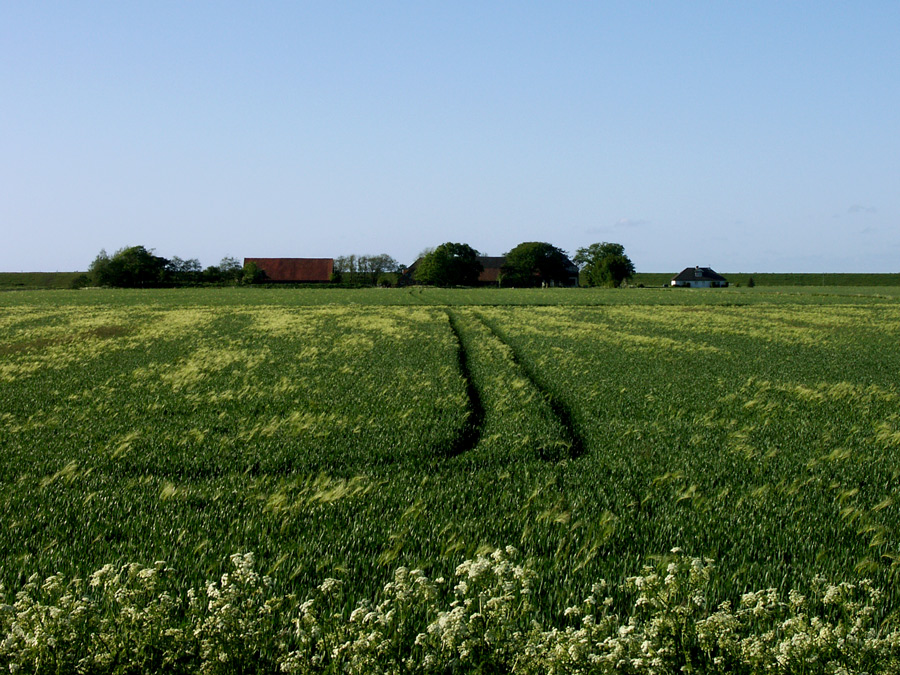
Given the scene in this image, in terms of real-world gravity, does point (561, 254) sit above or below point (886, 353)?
above

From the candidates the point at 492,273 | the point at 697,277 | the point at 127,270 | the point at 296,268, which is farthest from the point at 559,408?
the point at 697,277

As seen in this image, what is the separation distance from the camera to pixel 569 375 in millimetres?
15938

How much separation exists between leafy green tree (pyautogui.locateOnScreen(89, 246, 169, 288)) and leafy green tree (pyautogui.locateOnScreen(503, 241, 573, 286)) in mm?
74601

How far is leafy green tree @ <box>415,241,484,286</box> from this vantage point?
13075 centimetres

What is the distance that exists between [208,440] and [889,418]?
11.5 m

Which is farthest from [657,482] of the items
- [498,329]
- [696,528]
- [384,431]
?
[498,329]

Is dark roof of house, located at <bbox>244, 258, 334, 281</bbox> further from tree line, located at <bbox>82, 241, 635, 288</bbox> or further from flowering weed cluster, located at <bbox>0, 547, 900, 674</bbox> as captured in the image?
flowering weed cluster, located at <bbox>0, 547, 900, 674</bbox>

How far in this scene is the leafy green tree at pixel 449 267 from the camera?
429 ft

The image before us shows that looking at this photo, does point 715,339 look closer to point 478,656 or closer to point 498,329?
point 498,329

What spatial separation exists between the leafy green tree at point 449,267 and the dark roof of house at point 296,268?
2099 cm

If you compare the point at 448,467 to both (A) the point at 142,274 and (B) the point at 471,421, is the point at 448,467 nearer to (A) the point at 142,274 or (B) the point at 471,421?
(B) the point at 471,421

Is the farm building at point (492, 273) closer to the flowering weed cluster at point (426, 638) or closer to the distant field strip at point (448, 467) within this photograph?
the distant field strip at point (448, 467)

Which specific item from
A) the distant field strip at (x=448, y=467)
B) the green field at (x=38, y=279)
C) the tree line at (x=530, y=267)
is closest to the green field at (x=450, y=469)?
the distant field strip at (x=448, y=467)

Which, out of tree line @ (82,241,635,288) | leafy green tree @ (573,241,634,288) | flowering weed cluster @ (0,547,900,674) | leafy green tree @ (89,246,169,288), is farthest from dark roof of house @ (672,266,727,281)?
flowering weed cluster @ (0,547,900,674)
